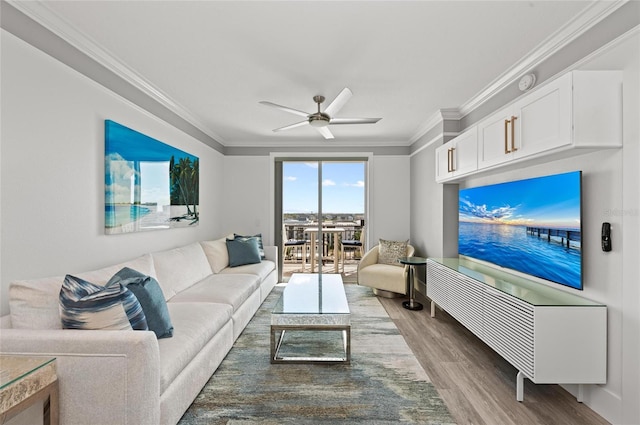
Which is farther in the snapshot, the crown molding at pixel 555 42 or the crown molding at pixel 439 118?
the crown molding at pixel 439 118

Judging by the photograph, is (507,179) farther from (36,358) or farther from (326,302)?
(36,358)

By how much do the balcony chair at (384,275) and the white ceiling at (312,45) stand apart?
2.34 m

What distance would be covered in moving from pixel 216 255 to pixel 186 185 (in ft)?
3.37

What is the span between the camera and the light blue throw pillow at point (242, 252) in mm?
4691

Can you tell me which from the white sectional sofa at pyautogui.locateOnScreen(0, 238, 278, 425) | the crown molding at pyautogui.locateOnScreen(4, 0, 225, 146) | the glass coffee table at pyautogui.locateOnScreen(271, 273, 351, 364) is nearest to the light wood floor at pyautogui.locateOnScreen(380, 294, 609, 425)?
the glass coffee table at pyautogui.locateOnScreen(271, 273, 351, 364)

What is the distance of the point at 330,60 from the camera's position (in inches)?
107

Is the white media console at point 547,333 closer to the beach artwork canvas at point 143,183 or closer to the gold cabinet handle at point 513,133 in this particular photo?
the gold cabinet handle at point 513,133

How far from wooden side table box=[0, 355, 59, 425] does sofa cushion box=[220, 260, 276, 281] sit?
2.73 meters

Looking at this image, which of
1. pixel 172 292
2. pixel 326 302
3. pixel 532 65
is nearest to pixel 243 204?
pixel 172 292

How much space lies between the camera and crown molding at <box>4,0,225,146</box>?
2.00 m

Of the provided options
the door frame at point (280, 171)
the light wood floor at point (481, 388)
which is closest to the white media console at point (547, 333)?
the light wood floor at point (481, 388)

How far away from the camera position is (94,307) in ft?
5.75

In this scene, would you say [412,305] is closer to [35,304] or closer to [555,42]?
[555,42]

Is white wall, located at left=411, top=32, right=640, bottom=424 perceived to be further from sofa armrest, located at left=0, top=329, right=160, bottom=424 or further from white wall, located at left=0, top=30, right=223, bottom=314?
white wall, located at left=0, top=30, right=223, bottom=314
